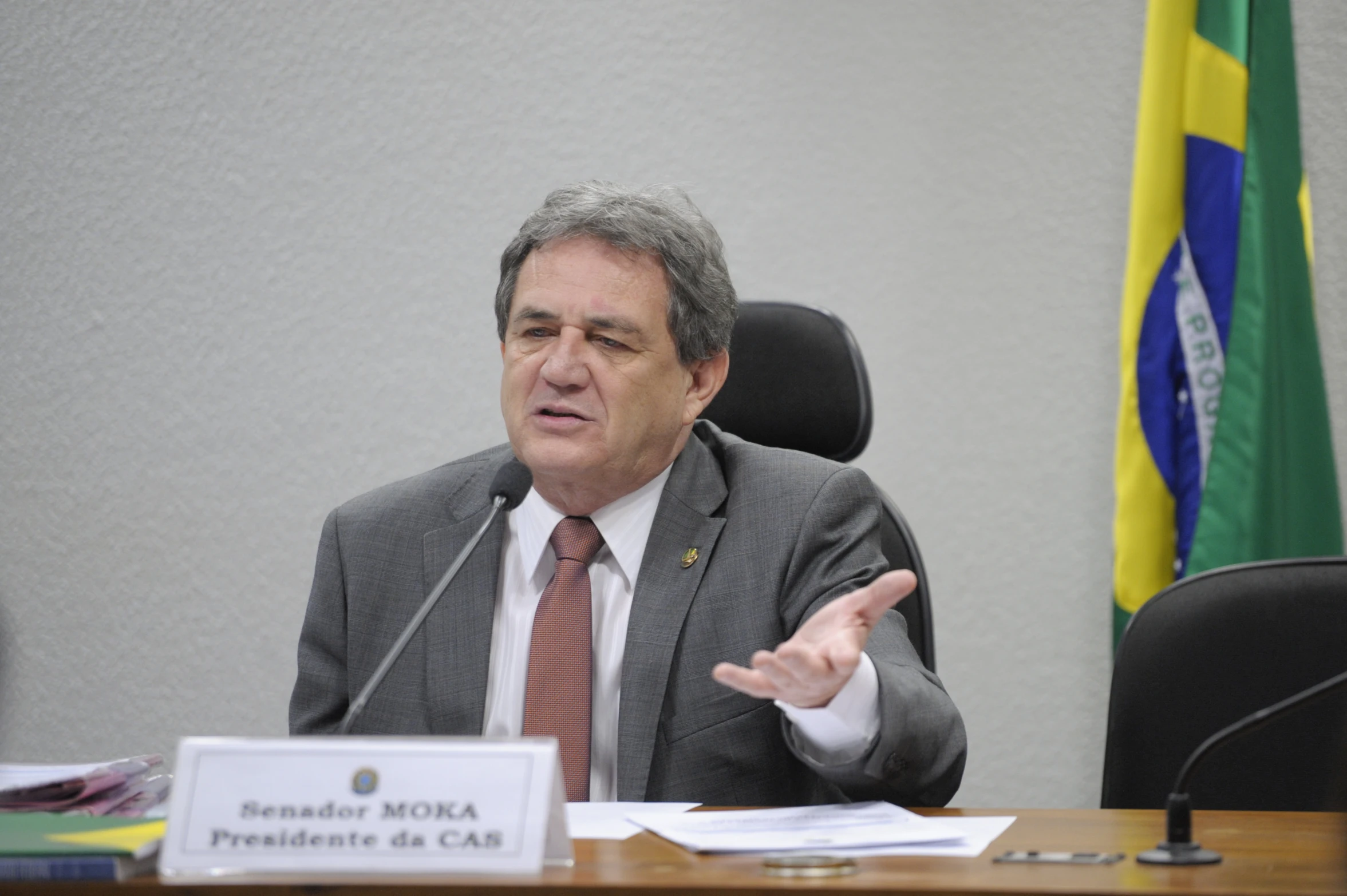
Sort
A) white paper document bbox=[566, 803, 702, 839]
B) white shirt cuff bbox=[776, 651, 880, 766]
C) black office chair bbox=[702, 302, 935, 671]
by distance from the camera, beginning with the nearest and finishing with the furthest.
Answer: white paper document bbox=[566, 803, 702, 839] → white shirt cuff bbox=[776, 651, 880, 766] → black office chair bbox=[702, 302, 935, 671]

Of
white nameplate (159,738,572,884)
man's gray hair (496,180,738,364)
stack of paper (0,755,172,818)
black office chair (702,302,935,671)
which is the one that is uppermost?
man's gray hair (496,180,738,364)

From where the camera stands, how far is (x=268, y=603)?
2787 mm

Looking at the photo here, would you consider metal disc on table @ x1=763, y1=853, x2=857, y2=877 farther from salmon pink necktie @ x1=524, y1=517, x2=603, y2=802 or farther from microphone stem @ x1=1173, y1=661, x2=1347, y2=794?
salmon pink necktie @ x1=524, y1=517, x2=603, y2=802

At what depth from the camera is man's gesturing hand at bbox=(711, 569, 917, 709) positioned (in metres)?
1.12

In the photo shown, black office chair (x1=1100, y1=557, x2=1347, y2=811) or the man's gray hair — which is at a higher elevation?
the man's gray hair

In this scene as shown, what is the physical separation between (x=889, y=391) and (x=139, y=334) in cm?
167

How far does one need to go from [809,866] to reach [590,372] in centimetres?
90

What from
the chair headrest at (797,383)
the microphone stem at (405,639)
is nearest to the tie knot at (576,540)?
the microphone stem at (405,639)

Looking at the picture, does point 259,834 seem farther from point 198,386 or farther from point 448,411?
point 198,386

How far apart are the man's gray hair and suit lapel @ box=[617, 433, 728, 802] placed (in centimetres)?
18

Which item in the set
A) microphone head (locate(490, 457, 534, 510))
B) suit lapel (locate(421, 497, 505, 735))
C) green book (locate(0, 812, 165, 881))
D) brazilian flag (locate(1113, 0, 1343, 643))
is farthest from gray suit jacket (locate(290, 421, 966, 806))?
brazilian flag (locate(1113, 0, 1343, 643))

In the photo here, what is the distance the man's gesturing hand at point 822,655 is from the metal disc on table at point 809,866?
21 cm

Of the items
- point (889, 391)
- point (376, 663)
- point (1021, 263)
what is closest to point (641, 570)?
point (376, 663)

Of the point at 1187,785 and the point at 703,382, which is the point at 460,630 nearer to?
the point at 703,382
